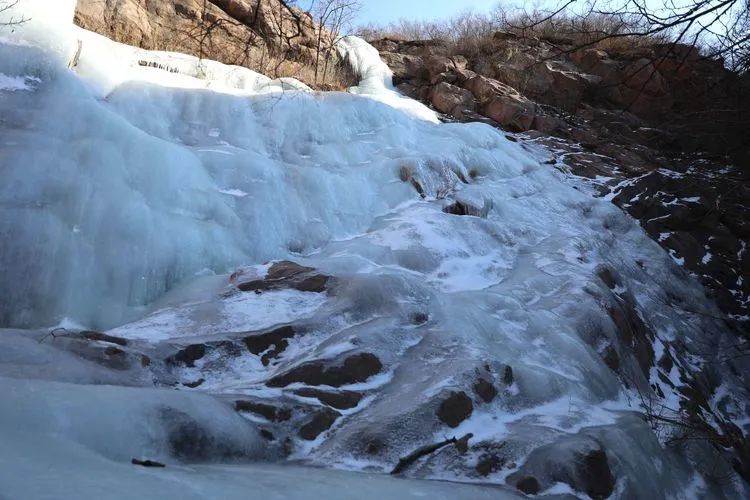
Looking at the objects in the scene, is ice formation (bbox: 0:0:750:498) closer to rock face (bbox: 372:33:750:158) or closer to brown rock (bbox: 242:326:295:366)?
brown rock (bbox: 242:326:295:366)

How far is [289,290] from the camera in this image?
4926 millimetres

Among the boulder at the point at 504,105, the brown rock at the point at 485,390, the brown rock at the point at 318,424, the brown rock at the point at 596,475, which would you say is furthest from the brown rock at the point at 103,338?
the boulder at the point at 504,105

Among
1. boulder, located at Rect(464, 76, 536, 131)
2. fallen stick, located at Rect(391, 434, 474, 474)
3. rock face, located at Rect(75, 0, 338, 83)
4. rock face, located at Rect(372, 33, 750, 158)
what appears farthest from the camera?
rock face, located at Rect(372, 33, 750, 158)

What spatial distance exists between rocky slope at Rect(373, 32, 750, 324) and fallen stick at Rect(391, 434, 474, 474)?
5.58 meters

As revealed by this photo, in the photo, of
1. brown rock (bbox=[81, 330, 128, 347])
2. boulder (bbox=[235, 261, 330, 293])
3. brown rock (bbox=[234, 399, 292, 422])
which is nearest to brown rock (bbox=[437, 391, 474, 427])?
brown rock (bbox=[234, 399, 292, 422])

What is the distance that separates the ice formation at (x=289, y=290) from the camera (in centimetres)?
262

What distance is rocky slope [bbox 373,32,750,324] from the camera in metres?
8.90

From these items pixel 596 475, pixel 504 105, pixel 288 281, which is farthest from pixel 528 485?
pixel 504 105

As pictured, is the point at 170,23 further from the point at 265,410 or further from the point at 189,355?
the point at 265,410

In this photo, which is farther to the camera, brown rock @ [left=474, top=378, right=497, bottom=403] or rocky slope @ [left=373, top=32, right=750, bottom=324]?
rocky slope @ [left=373, top=32, right=750, bottom=324]

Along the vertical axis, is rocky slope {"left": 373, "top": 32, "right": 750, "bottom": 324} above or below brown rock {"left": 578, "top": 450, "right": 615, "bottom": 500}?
above

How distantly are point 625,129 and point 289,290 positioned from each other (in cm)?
→ 992

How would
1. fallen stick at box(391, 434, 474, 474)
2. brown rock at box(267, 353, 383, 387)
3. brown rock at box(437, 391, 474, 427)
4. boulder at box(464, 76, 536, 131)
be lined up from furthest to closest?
boulder at box(464, 76, 536, 131) → brown rock at box(267, 353, 383, 387) → brown rock at box(437, 391, 474, 427) → fallen stick at box(391, 434, 474, 474)

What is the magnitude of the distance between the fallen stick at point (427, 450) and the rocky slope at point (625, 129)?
5576mm
